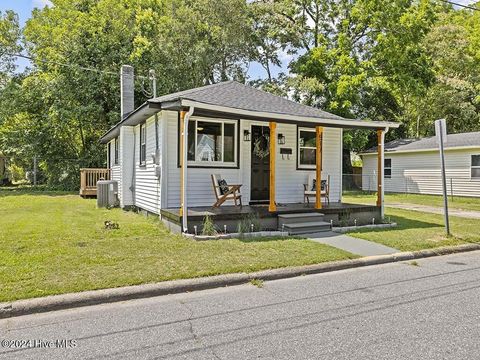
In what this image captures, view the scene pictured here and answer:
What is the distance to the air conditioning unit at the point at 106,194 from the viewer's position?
40.9ft

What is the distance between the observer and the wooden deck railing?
16.4 meters

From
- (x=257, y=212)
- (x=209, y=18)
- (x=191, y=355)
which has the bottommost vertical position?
(x=191, y=355)

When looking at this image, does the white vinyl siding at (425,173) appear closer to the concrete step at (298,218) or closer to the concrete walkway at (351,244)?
the concrete step at (298,218)

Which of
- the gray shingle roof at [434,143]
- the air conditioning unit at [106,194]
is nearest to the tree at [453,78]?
the gray shingle roof at [434,143]

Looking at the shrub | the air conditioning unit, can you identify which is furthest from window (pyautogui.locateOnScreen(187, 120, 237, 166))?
the air conditioning unit

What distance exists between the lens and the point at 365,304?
4102mm

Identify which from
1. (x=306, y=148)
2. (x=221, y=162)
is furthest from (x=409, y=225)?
(x=221, y=162)

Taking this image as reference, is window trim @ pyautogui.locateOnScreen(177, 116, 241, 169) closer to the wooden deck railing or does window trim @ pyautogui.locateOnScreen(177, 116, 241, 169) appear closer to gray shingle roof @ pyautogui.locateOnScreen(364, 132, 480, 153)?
the wooden deck railing

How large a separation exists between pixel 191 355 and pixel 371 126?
7975 millimetres

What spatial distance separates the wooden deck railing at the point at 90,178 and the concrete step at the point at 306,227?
36.4 feet

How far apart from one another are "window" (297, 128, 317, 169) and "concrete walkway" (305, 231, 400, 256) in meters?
2.96

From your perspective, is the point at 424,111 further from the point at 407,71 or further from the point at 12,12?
the point at 12,12

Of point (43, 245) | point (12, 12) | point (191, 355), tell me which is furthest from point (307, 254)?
point (12, 12)

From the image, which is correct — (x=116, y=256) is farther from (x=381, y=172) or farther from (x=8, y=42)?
(x=8, y=42)
